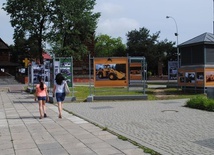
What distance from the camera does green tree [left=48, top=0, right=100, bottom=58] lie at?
36.2 m

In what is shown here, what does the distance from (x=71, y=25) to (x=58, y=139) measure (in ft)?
100

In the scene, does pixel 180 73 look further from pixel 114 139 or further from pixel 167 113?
pixel 114 139

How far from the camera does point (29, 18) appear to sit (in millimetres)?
35500

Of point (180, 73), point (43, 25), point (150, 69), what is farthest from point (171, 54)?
point (180, 73)

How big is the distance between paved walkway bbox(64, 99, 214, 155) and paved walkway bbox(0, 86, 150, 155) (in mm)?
574

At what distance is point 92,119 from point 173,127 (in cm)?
325

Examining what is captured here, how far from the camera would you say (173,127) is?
10281 mm

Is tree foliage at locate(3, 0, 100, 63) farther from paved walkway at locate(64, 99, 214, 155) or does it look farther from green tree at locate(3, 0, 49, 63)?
paved walkway at locate(64, 99, 214, 155)

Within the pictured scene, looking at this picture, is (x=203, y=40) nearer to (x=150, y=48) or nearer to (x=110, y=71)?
(x=110, y=71)

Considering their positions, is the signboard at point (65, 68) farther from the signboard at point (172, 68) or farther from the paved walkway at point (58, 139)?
the signboard at point (172, 68)

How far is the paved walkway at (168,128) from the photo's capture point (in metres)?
7.56

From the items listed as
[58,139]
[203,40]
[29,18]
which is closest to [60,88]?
[58,139]

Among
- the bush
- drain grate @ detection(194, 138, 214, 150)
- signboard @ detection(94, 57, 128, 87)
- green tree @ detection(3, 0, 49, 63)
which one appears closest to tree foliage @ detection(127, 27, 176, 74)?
green tree @ detection(3, 0, 49, 63)

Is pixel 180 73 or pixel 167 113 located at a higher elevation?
pixel 180 73
